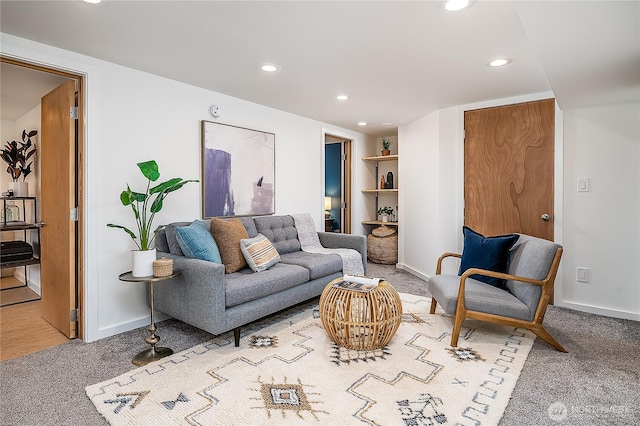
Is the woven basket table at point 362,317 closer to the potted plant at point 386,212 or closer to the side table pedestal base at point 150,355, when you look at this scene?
the side table pedestal base at point 150,355

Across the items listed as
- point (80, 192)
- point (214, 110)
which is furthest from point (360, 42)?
point (80, 192)

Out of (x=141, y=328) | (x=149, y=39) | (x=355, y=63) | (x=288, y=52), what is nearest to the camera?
(x=149, y=39)

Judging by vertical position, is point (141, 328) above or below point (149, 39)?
below

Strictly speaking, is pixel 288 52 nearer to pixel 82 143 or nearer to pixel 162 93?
pixel 162 93

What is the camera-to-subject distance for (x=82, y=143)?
2.69 m

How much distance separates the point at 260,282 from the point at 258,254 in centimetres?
39

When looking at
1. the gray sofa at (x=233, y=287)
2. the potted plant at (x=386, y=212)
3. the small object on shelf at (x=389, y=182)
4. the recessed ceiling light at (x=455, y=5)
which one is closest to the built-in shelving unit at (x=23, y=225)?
the gray sofa at (x=233, y=287)

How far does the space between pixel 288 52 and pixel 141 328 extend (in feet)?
8.60

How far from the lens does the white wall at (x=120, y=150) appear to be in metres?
2.70

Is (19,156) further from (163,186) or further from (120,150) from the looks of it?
(163,186)

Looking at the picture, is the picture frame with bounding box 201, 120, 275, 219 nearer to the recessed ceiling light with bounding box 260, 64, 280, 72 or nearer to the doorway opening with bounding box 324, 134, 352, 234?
the recessed ceiling light with bounding box 260, 64, 280, 72

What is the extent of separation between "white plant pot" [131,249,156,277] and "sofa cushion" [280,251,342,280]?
1.32 metres

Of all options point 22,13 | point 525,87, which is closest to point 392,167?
point 525,87

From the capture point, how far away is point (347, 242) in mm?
4121
